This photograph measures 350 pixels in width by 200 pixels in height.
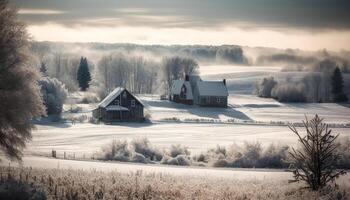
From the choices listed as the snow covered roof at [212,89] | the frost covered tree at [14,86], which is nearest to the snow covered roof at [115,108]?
the snow covered roof at [212,89]

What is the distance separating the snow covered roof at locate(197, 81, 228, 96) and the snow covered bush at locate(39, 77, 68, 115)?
30.8 meters

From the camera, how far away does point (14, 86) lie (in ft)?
83.0

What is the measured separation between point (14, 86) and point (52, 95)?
67.7 metres

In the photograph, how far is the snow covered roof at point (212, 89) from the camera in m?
112

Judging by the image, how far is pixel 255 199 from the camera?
20.2 m

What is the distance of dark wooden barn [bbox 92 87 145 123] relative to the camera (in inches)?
3410

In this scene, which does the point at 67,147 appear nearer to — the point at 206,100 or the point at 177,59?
the point at 206,100

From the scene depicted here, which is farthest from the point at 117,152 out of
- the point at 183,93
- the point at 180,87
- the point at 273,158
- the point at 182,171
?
the point at 180,87

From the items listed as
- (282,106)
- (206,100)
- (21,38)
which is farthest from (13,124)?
(282,106)

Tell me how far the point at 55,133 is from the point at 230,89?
10874cm

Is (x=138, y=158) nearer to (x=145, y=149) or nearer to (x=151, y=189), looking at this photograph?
(x=145, y=149)

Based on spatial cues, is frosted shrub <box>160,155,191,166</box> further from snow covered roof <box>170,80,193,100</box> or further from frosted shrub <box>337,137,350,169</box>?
snow covered roof <box>170,80,193,100</box>

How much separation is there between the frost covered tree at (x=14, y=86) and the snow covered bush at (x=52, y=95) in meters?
64.3

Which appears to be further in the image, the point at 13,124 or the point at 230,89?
the point at 230,89
